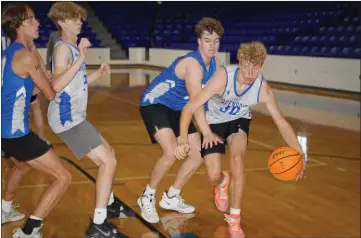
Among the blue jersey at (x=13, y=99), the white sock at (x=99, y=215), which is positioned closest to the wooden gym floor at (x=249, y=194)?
the white sock at (x=99, y=215)

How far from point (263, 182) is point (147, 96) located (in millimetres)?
1864

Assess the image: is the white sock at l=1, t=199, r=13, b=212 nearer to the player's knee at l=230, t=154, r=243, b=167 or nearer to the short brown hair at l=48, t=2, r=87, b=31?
the short brown hair at l=48, t=2, r=87, b=31

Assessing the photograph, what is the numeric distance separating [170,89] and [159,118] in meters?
0.27

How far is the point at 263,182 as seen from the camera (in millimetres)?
5461

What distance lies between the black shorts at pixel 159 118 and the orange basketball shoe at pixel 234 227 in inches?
30.9

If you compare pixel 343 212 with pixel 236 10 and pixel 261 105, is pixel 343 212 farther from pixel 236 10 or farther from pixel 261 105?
pixel 236 10

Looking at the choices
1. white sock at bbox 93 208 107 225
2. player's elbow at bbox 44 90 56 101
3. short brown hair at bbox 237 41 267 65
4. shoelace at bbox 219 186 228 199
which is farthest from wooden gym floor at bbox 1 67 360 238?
→ short brown hair at bbox 237 41 267 65

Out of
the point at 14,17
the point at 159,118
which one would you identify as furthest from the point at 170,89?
the point at 14,17

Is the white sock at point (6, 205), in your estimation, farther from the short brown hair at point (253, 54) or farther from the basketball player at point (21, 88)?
the short brown hair at point (253, 54)

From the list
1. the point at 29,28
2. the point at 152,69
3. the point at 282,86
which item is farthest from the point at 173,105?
the point at 152,69

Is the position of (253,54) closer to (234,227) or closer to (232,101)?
(232,101)

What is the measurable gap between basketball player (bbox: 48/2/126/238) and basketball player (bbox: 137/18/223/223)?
52cm

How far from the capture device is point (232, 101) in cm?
389

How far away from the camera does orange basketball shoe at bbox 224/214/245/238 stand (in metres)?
3.88
